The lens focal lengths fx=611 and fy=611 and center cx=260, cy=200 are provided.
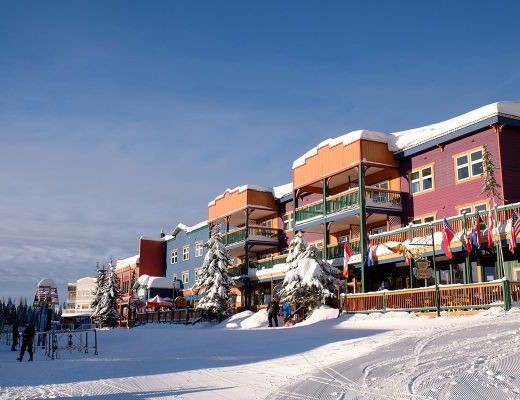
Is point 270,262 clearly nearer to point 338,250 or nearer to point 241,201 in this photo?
point 241,201

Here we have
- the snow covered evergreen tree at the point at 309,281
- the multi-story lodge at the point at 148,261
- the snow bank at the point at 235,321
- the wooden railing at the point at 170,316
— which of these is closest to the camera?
the snow covered evergreen tree at the point at 309,281

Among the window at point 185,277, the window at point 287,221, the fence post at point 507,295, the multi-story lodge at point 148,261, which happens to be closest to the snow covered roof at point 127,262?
the multi-story lodge at point 148,261

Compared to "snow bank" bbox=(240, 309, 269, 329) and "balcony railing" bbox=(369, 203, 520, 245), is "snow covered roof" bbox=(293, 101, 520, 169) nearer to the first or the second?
"balcony railing" bbox=(369, 203, 520, 245)

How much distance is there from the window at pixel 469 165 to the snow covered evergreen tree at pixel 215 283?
16.3 meters

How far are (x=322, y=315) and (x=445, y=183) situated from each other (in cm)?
864

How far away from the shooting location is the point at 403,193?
3138 centimetres

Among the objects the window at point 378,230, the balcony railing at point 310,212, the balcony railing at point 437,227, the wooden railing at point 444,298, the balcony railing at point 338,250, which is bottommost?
the wooden railing at point 444,298

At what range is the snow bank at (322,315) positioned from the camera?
26484 millimetres

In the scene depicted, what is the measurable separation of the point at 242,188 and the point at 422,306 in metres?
22.9

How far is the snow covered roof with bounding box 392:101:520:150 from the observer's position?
26.2 meters

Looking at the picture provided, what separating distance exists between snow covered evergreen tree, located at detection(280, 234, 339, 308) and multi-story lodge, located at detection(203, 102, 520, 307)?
2.09 m

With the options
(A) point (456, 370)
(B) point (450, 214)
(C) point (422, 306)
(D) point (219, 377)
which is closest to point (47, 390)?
(D) point (219, 377)

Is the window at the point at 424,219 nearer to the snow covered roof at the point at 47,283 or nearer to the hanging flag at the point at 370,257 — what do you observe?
the hanging flag at the point at 370,257

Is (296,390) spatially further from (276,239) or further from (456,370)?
(276,239)
